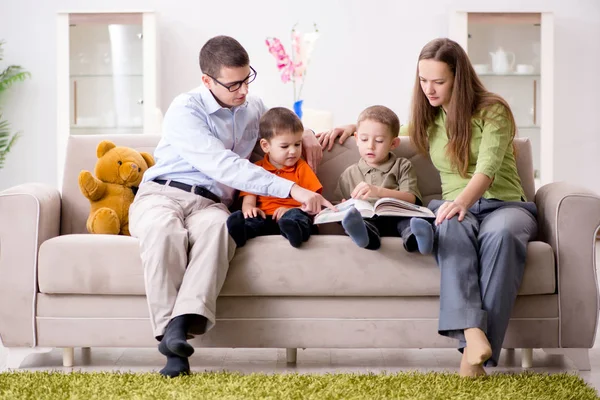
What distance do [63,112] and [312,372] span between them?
3.55m

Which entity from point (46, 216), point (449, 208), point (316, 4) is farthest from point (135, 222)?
point (316, 4)

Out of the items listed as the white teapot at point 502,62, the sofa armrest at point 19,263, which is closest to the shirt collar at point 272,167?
the sofa armrest at point 19,263

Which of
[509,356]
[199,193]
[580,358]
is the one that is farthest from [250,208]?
[580,358]

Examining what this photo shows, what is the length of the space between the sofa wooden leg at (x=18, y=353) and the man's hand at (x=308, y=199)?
892mm

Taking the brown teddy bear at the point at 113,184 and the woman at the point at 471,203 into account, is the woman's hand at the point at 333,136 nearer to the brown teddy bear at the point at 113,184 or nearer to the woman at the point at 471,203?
the woman at the point at 471,203

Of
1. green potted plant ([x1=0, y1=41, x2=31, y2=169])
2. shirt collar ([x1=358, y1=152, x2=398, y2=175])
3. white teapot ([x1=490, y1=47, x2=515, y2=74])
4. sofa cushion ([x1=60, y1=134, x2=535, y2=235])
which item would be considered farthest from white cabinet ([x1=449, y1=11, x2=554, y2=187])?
green potted plant ([x1=0, y1=41, x2=31, y2=169])

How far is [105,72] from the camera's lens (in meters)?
5.47

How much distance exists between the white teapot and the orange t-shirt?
3060 mm

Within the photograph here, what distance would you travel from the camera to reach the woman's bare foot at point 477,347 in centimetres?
216

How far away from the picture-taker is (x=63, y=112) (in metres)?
5.41

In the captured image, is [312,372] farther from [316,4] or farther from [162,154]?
[316,4]

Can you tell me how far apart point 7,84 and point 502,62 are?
3.41 meters

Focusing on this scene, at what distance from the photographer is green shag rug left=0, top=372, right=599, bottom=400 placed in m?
2.08

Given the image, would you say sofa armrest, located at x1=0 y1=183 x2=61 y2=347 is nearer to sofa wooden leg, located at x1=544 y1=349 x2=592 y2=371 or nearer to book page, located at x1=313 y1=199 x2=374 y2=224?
book page, located at x1=313 y1=199 x2=374 y2=224
